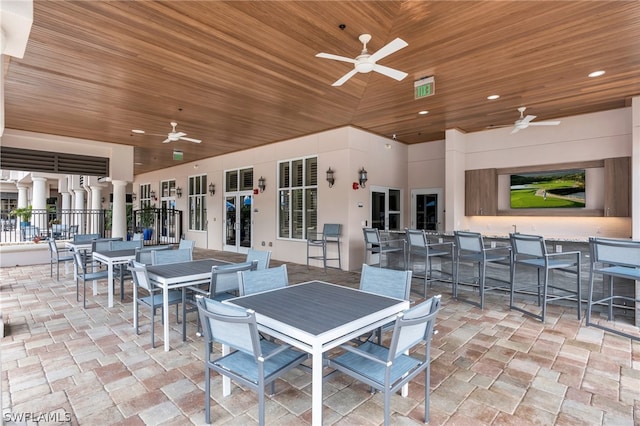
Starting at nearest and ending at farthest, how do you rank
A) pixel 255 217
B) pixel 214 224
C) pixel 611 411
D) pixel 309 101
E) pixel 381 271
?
pixel 611 411
pixel 381 271
pixel 309 101
pixel 255 217
pixel 214 224

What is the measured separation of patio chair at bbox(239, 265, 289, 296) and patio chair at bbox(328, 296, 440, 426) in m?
0.92

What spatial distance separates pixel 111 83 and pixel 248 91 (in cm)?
197

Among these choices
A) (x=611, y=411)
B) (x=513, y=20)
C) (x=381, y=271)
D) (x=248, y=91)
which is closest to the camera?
(x=611, y=411)

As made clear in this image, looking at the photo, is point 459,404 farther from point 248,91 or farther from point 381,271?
point 248,91

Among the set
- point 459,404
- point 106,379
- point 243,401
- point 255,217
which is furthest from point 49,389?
point 255,217

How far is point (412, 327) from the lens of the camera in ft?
5.82

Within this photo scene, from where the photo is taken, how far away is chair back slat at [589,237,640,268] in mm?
3461

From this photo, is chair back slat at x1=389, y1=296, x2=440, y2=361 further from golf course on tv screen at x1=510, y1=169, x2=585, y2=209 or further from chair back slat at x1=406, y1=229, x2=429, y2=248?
golf course on tv screen at x1=510, y1=169, x2=585, y2=209

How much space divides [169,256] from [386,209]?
18.8ft

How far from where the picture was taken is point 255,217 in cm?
946

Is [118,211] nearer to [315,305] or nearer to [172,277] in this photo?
[172,277]

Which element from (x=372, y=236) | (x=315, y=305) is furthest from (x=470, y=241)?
(x=315, y=305)

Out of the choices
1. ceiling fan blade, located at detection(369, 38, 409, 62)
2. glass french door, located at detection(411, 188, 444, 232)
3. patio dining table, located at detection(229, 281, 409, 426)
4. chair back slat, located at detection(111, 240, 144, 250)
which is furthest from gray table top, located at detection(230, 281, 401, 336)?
glass french door, located at detection(411, 188, 444, 232)

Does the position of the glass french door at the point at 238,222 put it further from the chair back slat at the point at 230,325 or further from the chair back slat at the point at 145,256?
the chair back slat at the point at 230,325
